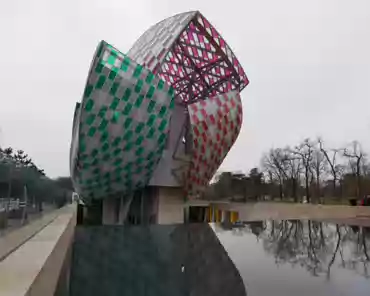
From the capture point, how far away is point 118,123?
54.5ft

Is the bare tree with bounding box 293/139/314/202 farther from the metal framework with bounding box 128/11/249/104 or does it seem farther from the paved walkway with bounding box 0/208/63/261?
the paved walkway with bounding box 0/208/63/261

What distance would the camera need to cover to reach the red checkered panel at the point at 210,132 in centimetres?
2041

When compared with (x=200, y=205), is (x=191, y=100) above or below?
above

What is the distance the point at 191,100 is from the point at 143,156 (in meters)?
9.02

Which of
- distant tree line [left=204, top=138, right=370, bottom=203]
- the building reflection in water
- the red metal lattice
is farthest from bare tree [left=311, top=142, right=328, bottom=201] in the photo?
the building reflection in water

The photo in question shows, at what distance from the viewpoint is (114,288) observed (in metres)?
6.42

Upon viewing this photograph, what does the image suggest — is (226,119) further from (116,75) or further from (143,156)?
(116,75)

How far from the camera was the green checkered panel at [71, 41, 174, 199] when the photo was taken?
1547cm

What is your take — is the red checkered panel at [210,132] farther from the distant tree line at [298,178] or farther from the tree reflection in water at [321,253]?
the distant tree line at [298,178]

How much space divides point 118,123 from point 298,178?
44.4 meters

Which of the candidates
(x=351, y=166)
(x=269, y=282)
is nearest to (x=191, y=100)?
(x=269, y=282)

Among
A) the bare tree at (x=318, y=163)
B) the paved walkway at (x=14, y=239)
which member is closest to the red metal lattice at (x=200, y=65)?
the paved walkway at (x=14, y=239)

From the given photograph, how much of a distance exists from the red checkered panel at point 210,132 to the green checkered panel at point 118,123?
2.86 m

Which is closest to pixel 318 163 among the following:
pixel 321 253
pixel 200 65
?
pixel 200 65
